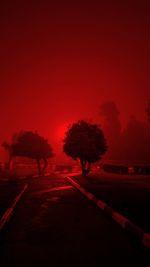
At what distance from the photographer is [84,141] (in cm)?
3262

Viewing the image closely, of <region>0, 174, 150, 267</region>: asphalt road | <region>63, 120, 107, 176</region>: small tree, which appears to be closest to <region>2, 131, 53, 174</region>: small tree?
<region>63, 120, 107, 176</region>: small tree

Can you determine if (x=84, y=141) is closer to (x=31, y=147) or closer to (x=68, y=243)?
(x=68, y=243)

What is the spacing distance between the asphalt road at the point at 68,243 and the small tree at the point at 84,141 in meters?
22.4

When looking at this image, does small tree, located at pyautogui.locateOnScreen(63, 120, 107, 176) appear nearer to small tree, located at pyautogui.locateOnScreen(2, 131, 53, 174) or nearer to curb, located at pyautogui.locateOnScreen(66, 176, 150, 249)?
curb, located at pyautogui.locateOnScreen(66, 176, 150, 249)

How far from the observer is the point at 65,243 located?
6.65m

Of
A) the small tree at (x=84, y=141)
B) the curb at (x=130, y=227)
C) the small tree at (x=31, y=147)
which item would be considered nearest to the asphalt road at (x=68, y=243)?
the curb at (x=130, y=227)

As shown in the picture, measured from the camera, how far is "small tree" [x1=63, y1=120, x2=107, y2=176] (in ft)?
108

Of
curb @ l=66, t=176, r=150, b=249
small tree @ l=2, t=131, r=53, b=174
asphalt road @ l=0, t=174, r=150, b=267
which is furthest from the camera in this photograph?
small tree @ l=2, t=131, r=53, b=174

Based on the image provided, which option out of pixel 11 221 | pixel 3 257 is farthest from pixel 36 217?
pixel 3 257

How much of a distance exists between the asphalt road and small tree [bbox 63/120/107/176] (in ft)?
73.5

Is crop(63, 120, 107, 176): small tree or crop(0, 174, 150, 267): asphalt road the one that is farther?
crop(63, 120, 107, 176): small tree

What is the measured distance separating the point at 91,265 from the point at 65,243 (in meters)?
1.55

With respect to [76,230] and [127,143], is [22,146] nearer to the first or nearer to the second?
[127,143]

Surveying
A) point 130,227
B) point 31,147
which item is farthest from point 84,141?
point 31,147
